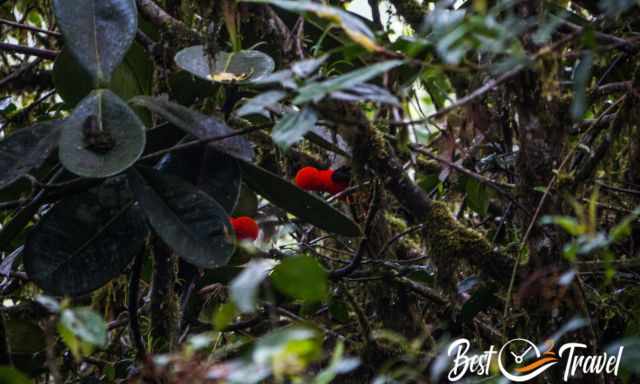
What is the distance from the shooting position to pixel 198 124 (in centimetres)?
138

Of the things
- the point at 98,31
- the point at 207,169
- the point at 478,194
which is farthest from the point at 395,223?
the point at 98,31

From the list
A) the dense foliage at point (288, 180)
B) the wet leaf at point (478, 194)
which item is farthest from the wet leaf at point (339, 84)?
the wet leaf at point (478, 194)

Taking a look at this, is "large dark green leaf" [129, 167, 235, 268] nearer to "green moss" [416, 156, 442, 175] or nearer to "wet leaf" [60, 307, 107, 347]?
"wet leaf" [60, 307, 107, 347]

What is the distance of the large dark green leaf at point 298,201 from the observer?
1.52 meters

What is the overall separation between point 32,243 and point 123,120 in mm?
286

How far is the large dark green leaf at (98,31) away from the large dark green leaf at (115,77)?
9 cm

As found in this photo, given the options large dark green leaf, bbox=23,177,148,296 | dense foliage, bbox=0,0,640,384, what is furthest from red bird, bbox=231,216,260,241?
large dark green leaf, bbox=23,177,148,296

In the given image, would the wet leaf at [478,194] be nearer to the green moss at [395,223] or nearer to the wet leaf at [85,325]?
the green moss at [395,223]

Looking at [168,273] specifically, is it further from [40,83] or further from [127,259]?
[40,83]

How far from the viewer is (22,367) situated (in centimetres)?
172

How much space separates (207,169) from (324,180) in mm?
404

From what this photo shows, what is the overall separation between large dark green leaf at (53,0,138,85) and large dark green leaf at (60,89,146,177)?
0.24 ft

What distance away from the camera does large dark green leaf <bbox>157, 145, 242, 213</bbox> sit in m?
1.48

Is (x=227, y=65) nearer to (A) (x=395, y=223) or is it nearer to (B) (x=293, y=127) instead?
(B) (x=293, y=127)
